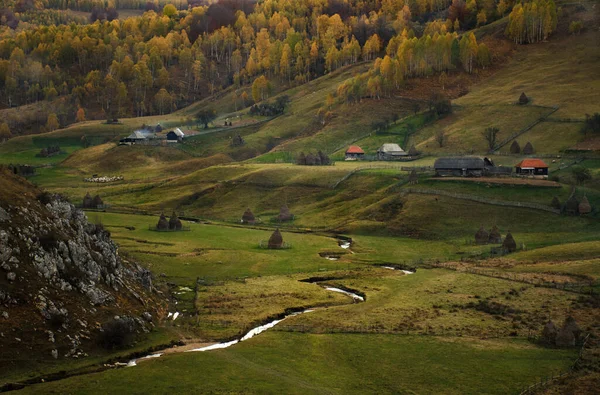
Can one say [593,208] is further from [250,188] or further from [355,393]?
[355,393]

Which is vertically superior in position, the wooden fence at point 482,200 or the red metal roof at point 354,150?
the wooden fence at point 482,200

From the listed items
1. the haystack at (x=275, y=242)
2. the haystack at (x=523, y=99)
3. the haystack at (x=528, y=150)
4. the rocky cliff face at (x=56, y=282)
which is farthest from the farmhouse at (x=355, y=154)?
the rocky cliff face at (x=56, y=282)

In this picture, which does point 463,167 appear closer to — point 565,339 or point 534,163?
point 534,163

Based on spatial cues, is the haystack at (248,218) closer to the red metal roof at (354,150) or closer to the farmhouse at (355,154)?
the farmhouse at (355,154)

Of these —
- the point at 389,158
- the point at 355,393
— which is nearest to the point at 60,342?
the point at 355,393

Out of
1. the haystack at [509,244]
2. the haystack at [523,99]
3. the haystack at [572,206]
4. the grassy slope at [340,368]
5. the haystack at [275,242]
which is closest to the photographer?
the grassy slope at [340,368]

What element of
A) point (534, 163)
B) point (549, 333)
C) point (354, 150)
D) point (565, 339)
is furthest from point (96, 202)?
point (565, 339)
